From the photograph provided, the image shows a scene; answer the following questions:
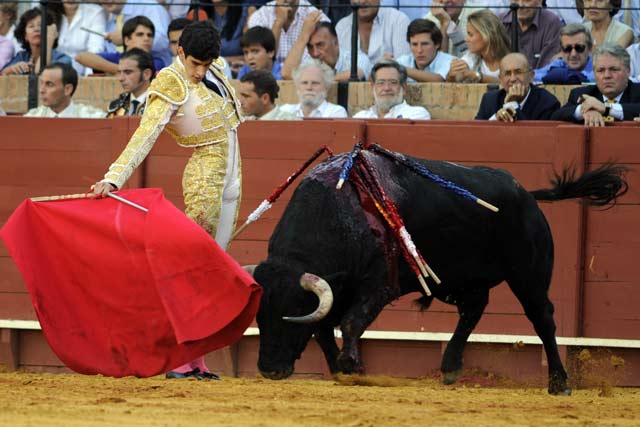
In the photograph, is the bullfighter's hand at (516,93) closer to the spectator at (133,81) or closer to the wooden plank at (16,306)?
the spectator at (133,81)

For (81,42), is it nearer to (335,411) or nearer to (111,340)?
(111,340)

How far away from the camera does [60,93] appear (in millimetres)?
8711

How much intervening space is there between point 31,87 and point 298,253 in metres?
3.99

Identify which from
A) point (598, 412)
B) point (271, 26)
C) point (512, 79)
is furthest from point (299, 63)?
point (598, 412)

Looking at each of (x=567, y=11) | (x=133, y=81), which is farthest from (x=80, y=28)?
(x=567, y=11)

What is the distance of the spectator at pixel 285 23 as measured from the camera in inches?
368

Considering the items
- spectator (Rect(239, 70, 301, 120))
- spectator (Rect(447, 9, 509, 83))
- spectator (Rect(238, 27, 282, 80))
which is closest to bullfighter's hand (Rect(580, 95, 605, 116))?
spectator (Rect(447, 9, 509, 83))

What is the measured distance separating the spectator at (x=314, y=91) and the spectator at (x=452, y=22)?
0.99m

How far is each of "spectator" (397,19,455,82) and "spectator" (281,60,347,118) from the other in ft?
1.97

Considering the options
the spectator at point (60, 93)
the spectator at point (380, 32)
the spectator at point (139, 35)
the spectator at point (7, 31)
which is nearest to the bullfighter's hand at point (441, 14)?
the spectator at point (380, 32)

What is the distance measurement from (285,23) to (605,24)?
2099 millimetres

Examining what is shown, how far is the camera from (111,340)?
591 cm

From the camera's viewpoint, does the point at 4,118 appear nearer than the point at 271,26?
Yes

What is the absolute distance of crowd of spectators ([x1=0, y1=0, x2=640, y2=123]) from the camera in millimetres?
8172
